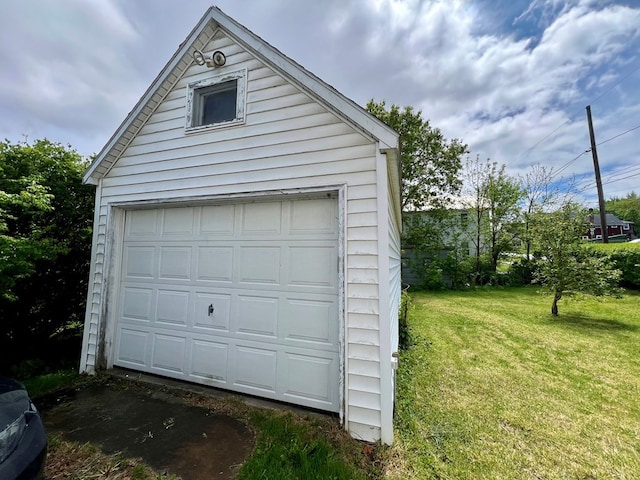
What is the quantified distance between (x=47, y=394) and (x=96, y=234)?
221 centimetres

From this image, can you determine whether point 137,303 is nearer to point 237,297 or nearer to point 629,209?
point 237,297

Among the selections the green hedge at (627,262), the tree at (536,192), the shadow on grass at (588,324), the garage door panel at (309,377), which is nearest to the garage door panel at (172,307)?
the garage door panel at (309,377)

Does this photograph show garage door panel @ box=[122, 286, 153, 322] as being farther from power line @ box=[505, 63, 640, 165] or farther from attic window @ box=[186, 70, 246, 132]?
power line @ box=[505, 63, 640, 165]

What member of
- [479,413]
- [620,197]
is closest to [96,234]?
[479,413]

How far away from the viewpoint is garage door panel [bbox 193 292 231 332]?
11.6 feet

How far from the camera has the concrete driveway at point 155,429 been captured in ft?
7.54

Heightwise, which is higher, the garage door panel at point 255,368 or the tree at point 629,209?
the tree at point 629,209

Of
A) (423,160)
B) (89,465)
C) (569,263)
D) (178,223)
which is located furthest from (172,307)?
(423,160)

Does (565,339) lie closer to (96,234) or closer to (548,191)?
(96,234)

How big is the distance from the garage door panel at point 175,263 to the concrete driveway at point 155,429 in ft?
4.94

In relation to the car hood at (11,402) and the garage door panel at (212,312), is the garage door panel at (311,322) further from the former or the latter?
the car hood at (11,402)

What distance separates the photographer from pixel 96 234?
13.7 ft

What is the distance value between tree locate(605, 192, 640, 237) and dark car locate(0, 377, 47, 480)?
226 feet

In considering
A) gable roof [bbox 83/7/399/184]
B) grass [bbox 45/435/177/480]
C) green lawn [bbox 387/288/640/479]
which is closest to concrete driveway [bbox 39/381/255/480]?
grass [bbox 45/435/177/480]
